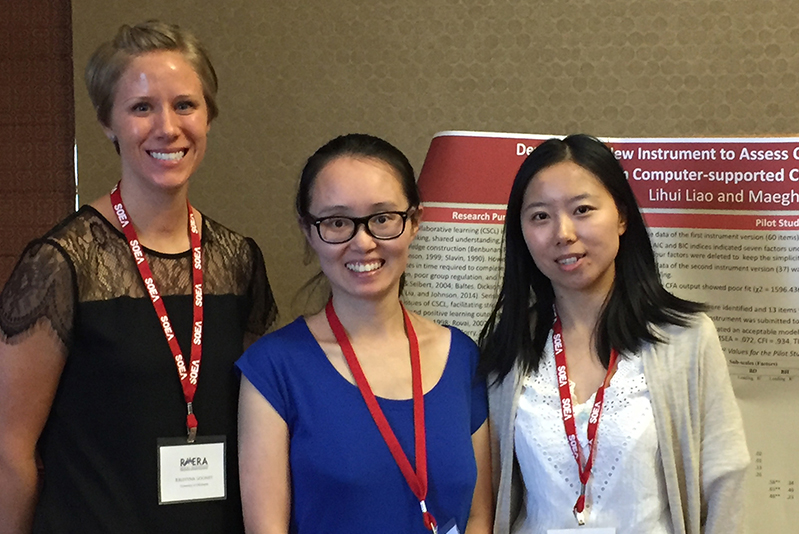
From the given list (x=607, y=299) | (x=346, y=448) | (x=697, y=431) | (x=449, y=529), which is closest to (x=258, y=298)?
(x=346, y=448)

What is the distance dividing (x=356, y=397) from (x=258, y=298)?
22.0 inches

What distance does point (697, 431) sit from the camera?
1.77 metres

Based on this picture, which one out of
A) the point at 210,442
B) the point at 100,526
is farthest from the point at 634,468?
the point at 100,526

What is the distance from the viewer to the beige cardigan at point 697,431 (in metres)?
1.76

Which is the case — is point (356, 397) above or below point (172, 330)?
below

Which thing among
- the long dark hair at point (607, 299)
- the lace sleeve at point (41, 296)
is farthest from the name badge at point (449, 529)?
the lace sleeve at point (41, 296)

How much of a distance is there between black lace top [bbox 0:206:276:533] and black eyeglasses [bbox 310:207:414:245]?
1.38 feet

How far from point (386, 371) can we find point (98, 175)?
2.10 meters

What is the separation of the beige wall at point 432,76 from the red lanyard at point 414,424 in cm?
153

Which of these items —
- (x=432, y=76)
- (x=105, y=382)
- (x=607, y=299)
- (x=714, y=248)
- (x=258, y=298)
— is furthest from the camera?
(x=432, y=76)

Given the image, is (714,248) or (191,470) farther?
(714,248)

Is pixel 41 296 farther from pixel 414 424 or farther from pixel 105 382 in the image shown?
pixel 414 424

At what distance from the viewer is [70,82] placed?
3295 mm

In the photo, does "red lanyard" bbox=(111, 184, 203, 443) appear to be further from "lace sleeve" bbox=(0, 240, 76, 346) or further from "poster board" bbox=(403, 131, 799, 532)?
"poster board" bbox=(403, 131, 799, 532)
